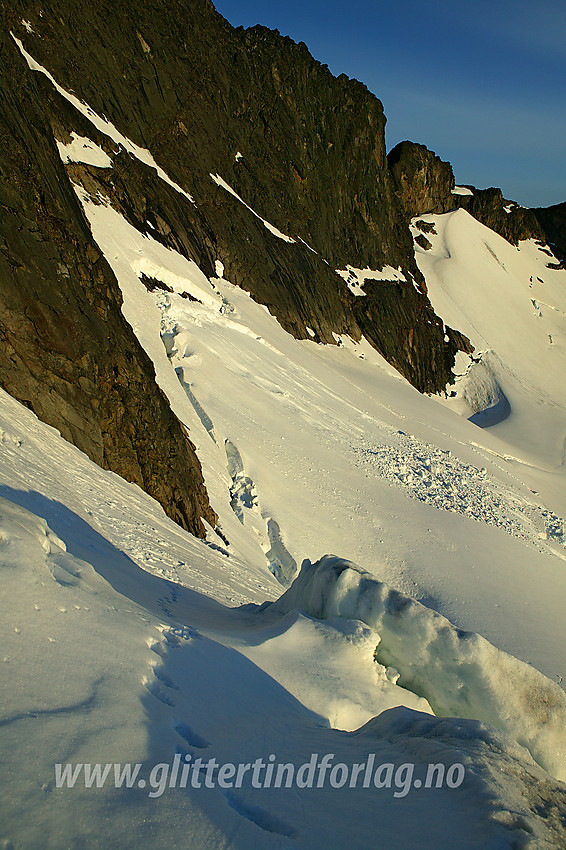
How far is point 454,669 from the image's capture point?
5.39 metres

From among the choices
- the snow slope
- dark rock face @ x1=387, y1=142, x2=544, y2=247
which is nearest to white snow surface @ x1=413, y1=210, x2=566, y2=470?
dark rock face @ x1=387, y1=142, x2=544, y2=247

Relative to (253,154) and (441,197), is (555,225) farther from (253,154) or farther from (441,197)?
(253,154)

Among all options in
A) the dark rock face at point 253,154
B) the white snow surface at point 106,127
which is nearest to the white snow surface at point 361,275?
the dark rock face at point 253,154

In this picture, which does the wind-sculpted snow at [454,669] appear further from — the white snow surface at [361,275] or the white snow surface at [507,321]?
the white snow surface at [361,275]

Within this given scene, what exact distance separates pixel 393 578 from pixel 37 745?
42.0ft

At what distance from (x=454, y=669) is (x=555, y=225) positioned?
7229cm

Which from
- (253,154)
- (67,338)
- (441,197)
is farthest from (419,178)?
(67,338)

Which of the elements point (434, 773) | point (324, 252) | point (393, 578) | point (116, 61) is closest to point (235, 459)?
point (393, 578)

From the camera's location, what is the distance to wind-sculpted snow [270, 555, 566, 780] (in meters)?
4.94

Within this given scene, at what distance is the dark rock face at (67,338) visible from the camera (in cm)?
1045

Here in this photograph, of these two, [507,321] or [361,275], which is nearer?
[361,275]

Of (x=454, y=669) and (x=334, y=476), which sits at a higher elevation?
(x=454, y=669)

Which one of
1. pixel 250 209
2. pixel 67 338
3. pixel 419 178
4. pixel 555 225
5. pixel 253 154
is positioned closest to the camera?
pixel 67 338

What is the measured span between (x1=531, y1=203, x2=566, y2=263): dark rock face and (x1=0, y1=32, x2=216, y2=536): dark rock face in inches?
2504
